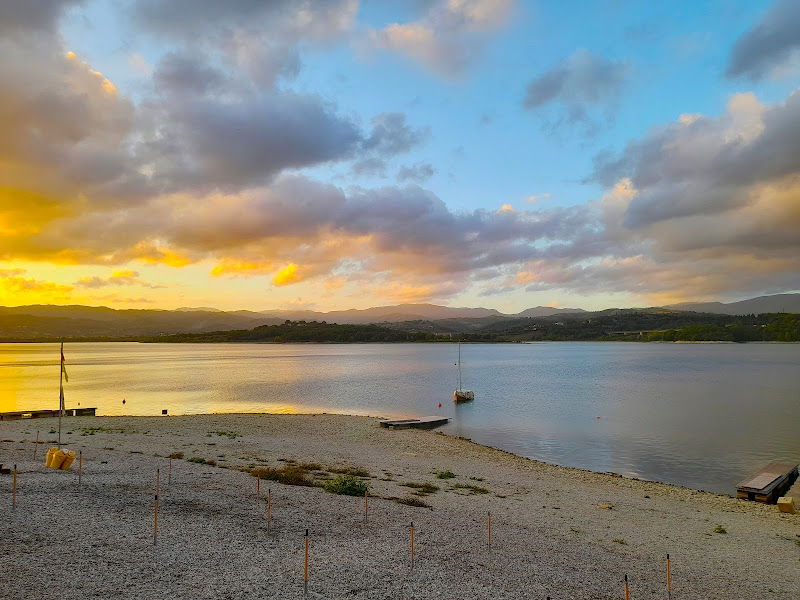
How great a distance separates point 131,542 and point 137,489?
5.87 meters

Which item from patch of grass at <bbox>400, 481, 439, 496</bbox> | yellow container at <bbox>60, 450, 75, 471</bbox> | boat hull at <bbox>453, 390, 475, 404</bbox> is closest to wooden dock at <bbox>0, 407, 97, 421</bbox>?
yellow container at <bbox>60, 450, 75, 471</bbox>

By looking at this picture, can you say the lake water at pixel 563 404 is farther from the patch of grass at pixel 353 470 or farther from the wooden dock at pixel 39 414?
the patch of grass at pixel 353 470

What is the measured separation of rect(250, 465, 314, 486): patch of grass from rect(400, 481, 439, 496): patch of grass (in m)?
4.40

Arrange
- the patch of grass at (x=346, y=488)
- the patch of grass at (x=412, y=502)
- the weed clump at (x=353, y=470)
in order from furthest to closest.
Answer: the weed clump at (x=353, y=470) < the patch of grass at (x=346, y=488) < the patch of grass at (x=412, y=502)

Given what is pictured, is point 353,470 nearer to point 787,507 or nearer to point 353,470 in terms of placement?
point 353,470

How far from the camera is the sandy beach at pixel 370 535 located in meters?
11.5

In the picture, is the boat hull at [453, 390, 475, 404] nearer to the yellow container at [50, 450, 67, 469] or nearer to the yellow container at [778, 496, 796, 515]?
the yellow container at [778, 496, 796, 515]

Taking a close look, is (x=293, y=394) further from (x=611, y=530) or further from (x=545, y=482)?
(x=611, y=530)

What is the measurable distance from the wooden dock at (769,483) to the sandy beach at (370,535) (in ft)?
5.27

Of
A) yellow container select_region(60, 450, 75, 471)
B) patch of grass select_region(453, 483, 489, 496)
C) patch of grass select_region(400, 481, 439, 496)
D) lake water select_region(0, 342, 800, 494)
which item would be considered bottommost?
lake water select_region(0, 342, 800, 494)

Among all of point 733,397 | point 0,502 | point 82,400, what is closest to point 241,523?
point 0,502

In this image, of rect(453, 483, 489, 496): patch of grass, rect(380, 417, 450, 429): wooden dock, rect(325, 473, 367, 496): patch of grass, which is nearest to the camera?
rect(325, 473, 367, 496): patch of grass

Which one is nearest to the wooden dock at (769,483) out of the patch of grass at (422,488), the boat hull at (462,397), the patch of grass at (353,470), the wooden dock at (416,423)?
the patch of grass at (422,488)

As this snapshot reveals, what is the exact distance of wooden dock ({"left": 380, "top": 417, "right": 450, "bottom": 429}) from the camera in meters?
46.1
